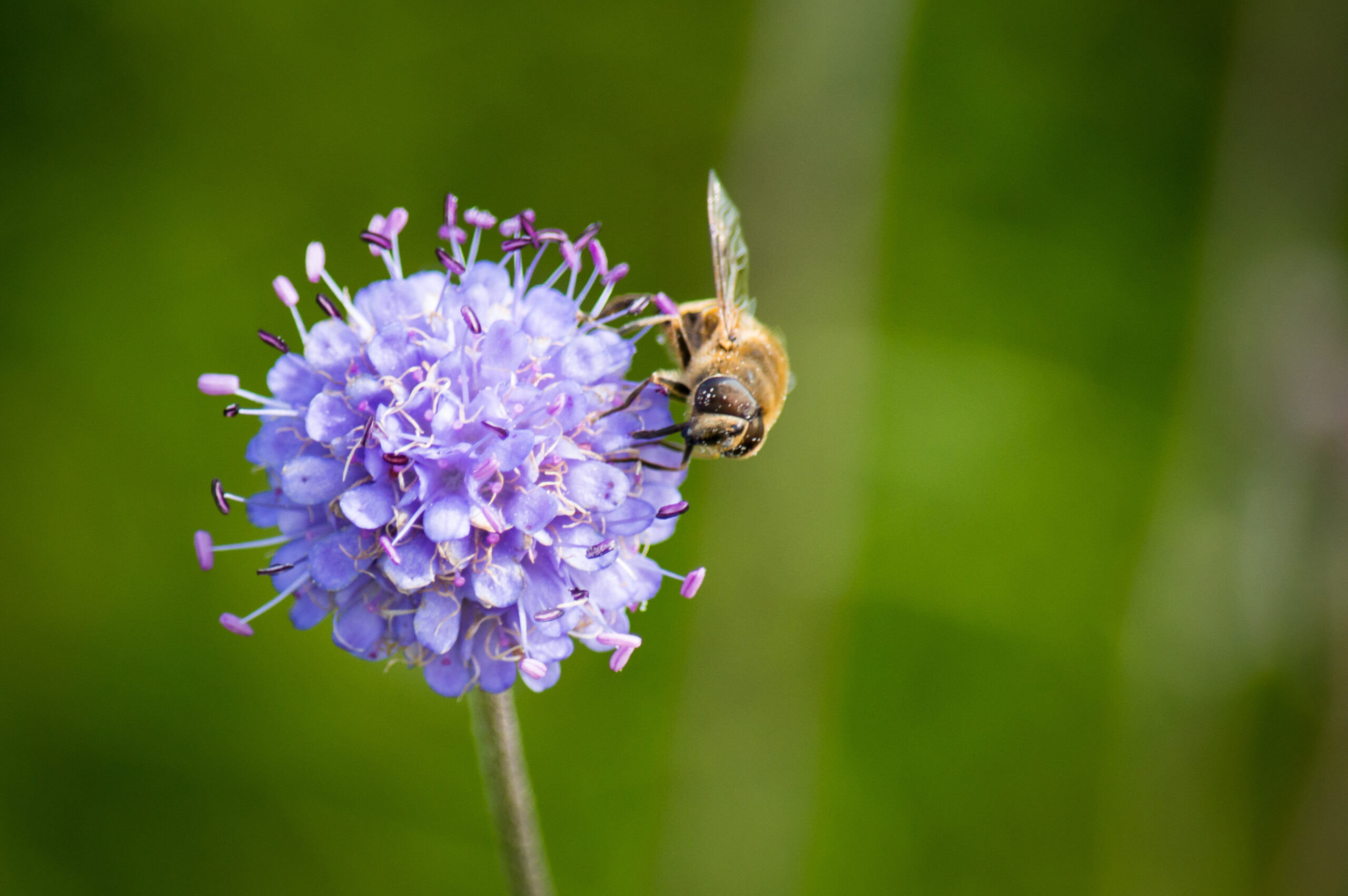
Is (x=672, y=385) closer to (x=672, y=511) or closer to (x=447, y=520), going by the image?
(x=672, y=511)

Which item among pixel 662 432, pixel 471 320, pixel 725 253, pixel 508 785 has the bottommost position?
pixel 508 785

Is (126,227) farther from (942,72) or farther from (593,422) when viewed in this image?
(942,72)

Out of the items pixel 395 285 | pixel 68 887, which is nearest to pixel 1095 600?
pixel 395 285

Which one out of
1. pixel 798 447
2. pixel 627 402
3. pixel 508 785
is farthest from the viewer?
pixel 798 447

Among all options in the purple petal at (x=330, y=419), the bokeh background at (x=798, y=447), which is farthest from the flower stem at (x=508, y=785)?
the bokeh background at (x=798, y=447)

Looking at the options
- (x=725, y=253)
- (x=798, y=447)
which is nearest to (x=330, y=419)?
(x=725, y=253)

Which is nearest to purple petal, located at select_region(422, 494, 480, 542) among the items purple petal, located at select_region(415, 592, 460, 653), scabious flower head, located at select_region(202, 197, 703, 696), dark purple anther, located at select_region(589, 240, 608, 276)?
scabious flower head, located at select_region(202, 197, 703, 696)

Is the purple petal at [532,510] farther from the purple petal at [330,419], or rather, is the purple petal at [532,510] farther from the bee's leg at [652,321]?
the bee's leg at [652,321]
